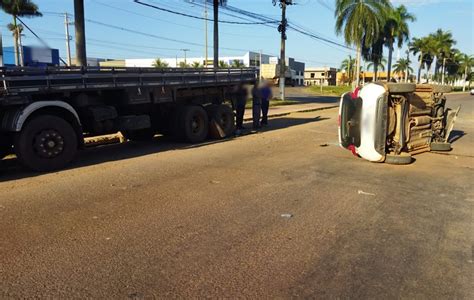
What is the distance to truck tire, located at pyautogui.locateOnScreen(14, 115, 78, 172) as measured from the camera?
7602 millimetres

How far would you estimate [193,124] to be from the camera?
38.7 feet

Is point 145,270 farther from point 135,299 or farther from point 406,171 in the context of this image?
point 406,171

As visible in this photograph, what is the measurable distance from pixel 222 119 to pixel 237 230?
26.6 ft

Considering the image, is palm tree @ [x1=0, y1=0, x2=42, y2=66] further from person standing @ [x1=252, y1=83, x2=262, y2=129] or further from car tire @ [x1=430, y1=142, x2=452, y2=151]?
car tire @ [x1=430, y1=142, x2=452, y2=151]

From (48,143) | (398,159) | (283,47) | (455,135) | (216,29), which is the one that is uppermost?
(216,29)

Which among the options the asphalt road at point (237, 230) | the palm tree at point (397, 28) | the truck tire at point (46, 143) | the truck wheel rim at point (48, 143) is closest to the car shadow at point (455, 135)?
the asphalt road at point (237, 230)

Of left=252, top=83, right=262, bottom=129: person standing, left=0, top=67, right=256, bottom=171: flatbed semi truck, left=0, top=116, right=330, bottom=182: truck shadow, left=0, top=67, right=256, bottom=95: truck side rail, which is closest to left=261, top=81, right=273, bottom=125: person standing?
left=252, top=83, right=262, bottom=129: person standing

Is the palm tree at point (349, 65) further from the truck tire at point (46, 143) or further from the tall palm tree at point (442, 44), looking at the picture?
the truck tire at point (46, 143)

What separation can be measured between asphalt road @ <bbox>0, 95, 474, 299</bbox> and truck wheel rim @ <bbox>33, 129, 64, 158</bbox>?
0.47 meters

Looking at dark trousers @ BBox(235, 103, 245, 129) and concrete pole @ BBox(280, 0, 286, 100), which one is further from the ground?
concrete pole @ BBox(280, 0, 286, 100)

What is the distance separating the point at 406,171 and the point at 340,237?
404 cm

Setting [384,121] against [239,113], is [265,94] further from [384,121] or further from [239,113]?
[384,121]

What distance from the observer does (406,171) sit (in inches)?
320

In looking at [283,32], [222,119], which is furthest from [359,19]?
[222,119]
